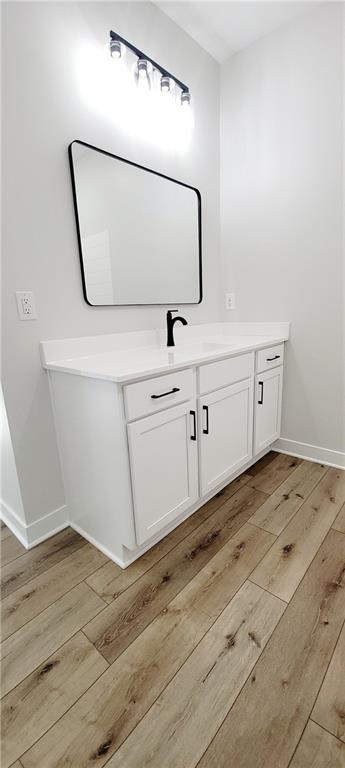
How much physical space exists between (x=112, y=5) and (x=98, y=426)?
1967 millimetres

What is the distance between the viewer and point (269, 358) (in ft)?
6.54

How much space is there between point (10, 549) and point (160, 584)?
2.51ft

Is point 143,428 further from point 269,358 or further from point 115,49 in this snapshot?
point 115,49

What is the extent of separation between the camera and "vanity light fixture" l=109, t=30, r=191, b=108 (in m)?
1.48

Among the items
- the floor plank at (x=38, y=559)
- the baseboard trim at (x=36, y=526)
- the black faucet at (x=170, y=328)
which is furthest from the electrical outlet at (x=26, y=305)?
the floor plank at (x=38, y=559)

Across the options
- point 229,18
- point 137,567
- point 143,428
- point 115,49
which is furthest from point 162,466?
point 229,18

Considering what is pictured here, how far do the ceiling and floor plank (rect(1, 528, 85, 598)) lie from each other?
2.79 m

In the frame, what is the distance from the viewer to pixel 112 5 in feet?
4.98

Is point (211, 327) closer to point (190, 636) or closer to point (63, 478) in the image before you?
point (63, 478)

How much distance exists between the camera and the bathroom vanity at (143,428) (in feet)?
4.01

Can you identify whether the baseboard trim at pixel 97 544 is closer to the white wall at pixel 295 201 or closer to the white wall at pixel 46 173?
the white wall at pixel 46 173

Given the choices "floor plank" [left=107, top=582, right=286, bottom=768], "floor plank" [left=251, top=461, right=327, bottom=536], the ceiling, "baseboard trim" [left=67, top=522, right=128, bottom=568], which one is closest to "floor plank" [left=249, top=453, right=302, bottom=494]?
"floor plank" [left=251, top=461, right=327, bottom=536]

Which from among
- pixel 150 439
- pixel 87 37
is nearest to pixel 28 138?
pixel 87 37

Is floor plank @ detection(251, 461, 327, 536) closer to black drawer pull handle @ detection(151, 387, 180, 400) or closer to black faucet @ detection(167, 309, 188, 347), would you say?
black drawer pull handle @ detection(151, 387, 180, 400)
